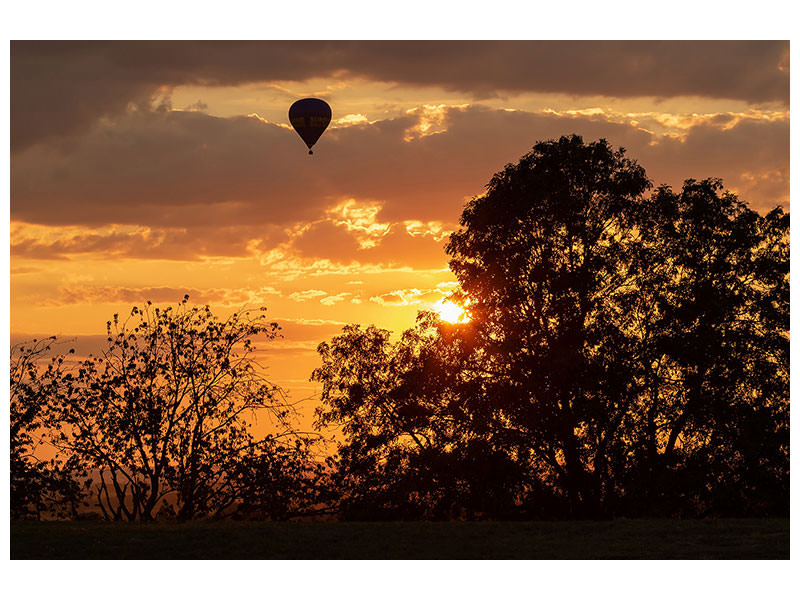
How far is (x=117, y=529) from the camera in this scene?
22.3 meters

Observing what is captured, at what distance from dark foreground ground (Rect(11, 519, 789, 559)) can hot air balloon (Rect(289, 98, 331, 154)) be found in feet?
47.9

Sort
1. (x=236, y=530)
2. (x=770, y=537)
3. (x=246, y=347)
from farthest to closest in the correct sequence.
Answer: (x=246, y=347) → (x=236, y=530) → (x=770, y=537)

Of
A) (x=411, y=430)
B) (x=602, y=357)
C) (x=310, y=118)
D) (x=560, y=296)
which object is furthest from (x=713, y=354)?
(x=310, y=118)

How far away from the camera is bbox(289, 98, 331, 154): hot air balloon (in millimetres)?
33656

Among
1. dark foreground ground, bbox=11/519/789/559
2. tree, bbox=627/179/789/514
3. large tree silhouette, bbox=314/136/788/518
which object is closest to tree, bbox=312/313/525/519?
large tree silhouette, bbox=314/136/788/518

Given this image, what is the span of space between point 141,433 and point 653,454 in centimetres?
1315

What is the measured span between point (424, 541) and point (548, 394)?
27.0 ft

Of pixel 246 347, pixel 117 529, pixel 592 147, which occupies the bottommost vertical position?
pixel 117 529

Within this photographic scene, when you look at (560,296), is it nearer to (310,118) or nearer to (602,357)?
(602,357)

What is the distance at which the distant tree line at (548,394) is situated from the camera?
91.5ft

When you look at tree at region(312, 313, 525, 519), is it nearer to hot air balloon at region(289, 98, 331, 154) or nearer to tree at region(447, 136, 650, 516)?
tree at region(447, 136, 650, 516)
